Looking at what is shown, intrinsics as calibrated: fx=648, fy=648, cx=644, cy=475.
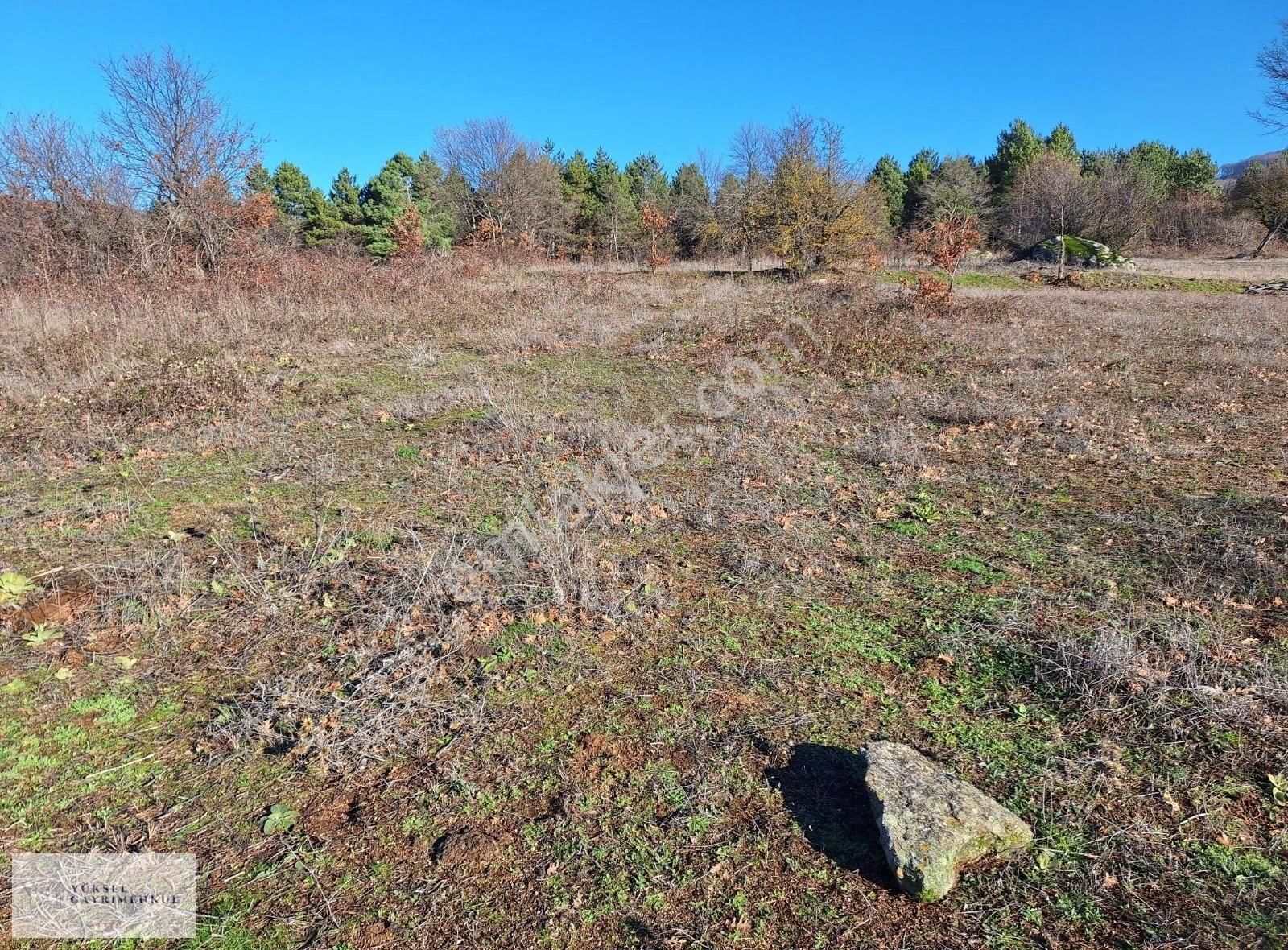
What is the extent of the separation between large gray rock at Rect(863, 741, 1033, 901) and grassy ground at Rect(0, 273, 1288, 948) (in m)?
0.09

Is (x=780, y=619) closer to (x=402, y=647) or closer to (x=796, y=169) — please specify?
(x=402, y=647)

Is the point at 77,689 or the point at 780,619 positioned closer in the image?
the point at 77,689

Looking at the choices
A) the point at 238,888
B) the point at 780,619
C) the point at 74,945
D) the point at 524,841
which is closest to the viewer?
the point at 74,945

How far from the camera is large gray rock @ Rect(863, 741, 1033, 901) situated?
6.57ft

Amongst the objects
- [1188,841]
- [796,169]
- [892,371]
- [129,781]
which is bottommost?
[1188,841]

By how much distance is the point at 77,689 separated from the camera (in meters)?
3.00

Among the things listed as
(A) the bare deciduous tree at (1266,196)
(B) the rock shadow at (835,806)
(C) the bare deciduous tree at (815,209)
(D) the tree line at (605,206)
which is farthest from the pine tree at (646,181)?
(B) the rock shadow at (835,806)

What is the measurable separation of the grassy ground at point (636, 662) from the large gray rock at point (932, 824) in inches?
3.3

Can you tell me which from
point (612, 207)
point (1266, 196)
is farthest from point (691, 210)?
point (1266, 196)

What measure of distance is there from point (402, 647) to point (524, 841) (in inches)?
52.1

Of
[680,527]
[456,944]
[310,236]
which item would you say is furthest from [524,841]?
[310,236]

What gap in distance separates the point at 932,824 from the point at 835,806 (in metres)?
0.36

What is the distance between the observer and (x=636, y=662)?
10.6 ft

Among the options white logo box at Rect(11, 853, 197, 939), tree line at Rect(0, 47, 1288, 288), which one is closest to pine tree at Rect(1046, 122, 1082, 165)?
tree line at Rect(0, 47, 1288, 288)
